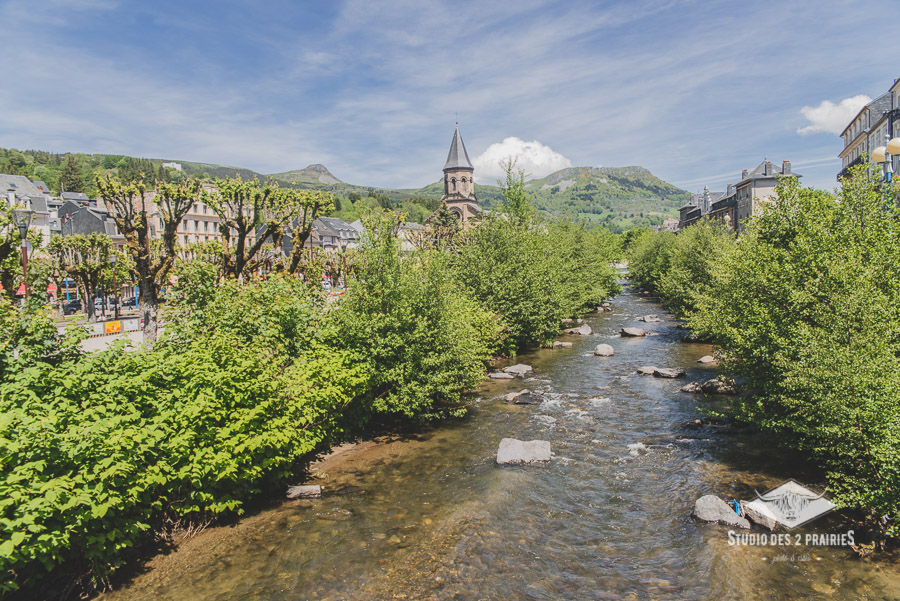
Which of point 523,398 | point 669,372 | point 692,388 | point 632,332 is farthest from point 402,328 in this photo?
point 632,332

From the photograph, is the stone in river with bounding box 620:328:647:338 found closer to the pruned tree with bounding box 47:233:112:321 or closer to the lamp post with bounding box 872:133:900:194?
the lamp post with bounding box 872:133:900:194

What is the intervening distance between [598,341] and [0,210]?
34.8 metres

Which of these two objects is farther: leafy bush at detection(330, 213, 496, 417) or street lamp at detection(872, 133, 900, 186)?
leafy bush at detection(330, 213, 496, 417)

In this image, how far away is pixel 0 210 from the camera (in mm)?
20203

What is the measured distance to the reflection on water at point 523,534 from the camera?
9375 millimetres

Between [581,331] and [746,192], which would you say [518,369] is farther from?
[746,192]

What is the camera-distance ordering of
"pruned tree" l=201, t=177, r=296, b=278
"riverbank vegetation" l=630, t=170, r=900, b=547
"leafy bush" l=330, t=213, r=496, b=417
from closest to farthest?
"riverbank vegetation" l=630, t=170, r=900, b=547 < "leafy bush" l=330, t=213, r=496, b=417 < "pruned tree" l=201, t=177, r=296, b=278

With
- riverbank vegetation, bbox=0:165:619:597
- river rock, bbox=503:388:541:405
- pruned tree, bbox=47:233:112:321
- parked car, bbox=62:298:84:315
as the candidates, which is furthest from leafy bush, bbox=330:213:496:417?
parked car, bbox=62:298:84:315

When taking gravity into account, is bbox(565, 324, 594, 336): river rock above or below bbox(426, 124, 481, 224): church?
below

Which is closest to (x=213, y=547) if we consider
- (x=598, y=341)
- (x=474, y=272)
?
(x=474, y=272)

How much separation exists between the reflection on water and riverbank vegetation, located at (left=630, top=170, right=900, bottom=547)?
156 cm

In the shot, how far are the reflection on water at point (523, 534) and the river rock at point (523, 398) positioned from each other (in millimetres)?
2929

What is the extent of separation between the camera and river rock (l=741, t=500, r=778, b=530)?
11.4m

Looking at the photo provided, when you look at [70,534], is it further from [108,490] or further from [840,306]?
[840,306]
